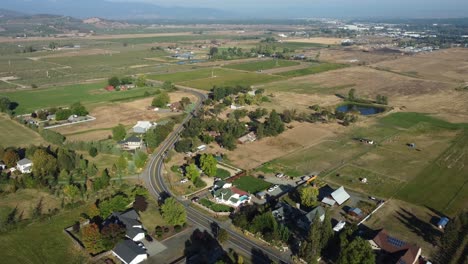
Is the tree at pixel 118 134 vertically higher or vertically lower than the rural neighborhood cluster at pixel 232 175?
higher

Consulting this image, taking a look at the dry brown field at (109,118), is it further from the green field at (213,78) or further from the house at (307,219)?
the house at (307,219)

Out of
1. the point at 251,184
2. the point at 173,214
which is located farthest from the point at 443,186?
the point at 173,214

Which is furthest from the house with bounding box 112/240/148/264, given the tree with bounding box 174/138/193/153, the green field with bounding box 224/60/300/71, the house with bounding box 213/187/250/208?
the green field with bounding box 224/60/300/71

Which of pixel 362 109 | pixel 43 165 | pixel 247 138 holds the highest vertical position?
pixel 43 165

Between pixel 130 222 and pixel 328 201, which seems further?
pixel 328 201

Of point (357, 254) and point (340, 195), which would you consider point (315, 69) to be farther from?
point (357, 254)

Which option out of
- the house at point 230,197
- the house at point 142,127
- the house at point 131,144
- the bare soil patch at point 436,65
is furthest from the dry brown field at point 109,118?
the bare soil patch at point 436,65

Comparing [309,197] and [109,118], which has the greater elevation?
[309,197]
